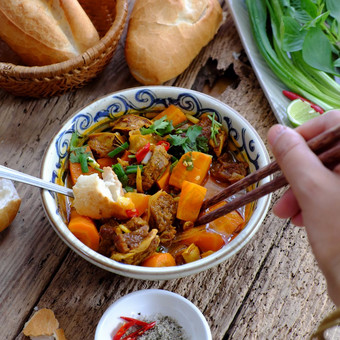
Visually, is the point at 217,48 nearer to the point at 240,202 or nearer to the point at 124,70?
the point at 124,70

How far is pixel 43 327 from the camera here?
1953 millimetres

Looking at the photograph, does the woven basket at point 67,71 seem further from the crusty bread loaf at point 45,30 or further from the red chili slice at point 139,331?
the red chili slice at point 139,331

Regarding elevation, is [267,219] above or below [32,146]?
below

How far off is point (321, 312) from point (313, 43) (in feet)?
5.15

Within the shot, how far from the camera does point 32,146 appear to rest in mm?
2553

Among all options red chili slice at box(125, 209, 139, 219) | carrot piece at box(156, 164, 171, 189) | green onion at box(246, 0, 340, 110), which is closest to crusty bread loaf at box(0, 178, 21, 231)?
red chili slice at box(125, 209, 139, 219)

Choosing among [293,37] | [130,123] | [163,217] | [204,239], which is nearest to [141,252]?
[163,217]

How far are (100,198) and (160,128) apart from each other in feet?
1.87

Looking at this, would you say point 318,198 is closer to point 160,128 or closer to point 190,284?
point 190,284

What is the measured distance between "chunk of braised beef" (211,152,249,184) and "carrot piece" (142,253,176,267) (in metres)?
0.50

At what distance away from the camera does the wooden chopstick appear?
136 cm

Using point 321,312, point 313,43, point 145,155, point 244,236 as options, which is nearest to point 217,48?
point 313,43

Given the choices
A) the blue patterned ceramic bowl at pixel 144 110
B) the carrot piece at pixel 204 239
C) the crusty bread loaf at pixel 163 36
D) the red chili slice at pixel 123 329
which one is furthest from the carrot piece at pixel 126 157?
the red chili slice at pixel 123 329

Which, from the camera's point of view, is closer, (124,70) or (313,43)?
(313,43)
